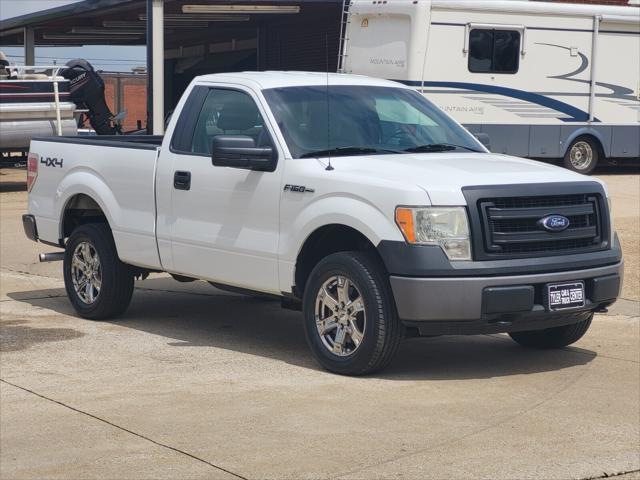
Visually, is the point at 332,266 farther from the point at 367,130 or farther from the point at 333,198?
the point at 367,130

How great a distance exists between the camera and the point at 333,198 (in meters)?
7.83

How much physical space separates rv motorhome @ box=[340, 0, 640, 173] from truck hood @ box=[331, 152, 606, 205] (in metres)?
11.9

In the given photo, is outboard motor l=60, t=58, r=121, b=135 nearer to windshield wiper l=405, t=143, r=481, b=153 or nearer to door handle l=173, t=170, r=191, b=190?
door handle l=173, t=170, r=191, b=190

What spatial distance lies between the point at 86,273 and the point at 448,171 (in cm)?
363

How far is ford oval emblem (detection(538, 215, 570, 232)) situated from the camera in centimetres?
763

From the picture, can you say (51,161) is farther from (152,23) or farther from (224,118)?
(152,23)

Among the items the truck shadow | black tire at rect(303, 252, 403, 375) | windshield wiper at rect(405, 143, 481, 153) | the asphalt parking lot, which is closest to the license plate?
the asphalt parking lot

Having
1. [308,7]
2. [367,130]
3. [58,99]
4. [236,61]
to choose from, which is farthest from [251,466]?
[236,61]

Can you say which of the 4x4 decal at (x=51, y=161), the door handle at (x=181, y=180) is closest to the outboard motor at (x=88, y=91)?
the 4x4 decal at (x=51, y=161)

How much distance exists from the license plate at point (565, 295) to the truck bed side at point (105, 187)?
318 centimetres

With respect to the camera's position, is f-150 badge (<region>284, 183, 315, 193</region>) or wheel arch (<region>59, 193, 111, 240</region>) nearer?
f-150 badge (<region>284, 183, 315, 193</region>)

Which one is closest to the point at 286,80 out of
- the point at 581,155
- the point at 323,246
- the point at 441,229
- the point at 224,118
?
the point at 224,118

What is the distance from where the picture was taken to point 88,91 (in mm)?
22750

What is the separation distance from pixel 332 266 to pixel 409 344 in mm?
1522
